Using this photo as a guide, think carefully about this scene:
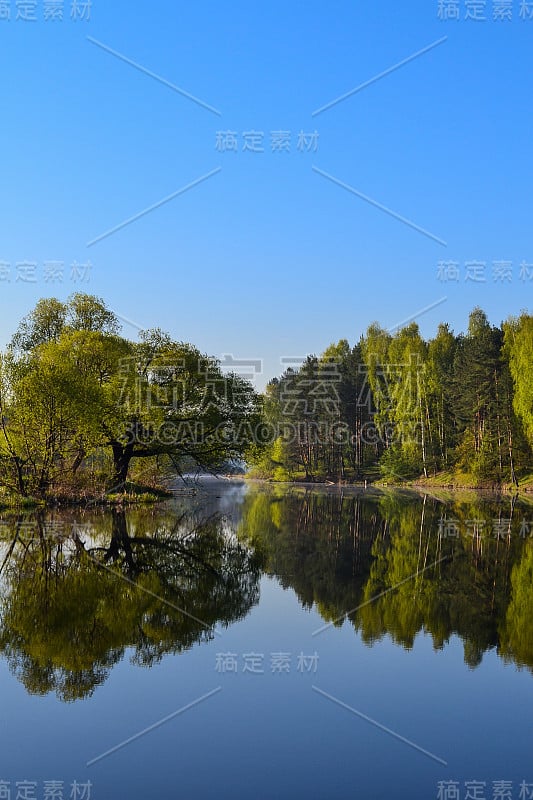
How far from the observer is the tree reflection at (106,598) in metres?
11.0

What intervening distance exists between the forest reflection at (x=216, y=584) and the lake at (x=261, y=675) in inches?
2.8

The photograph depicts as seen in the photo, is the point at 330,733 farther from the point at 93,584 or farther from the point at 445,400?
the point at 445,400

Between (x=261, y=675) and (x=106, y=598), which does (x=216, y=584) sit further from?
(x=261, y=675)

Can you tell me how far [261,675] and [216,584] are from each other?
6603 mm

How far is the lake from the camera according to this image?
757 centimetres

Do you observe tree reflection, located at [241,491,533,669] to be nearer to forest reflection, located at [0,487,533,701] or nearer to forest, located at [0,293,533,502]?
forest reflection, located at [0,487,533,701]

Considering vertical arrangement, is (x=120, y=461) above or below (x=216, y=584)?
above

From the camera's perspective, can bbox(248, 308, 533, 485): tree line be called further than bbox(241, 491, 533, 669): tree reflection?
Yes

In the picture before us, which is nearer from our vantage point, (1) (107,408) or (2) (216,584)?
(2) (216,584)

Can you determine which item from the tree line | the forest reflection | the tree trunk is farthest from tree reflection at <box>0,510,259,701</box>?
the tree line

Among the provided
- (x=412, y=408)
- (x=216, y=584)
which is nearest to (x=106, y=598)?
(x=216, y=584)

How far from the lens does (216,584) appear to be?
17.4m

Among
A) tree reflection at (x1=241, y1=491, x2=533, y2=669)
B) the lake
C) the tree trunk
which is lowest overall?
tree reflection at (x1=241, y1=491, x2=533, y2=669)

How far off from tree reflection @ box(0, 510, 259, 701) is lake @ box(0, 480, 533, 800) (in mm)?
58
